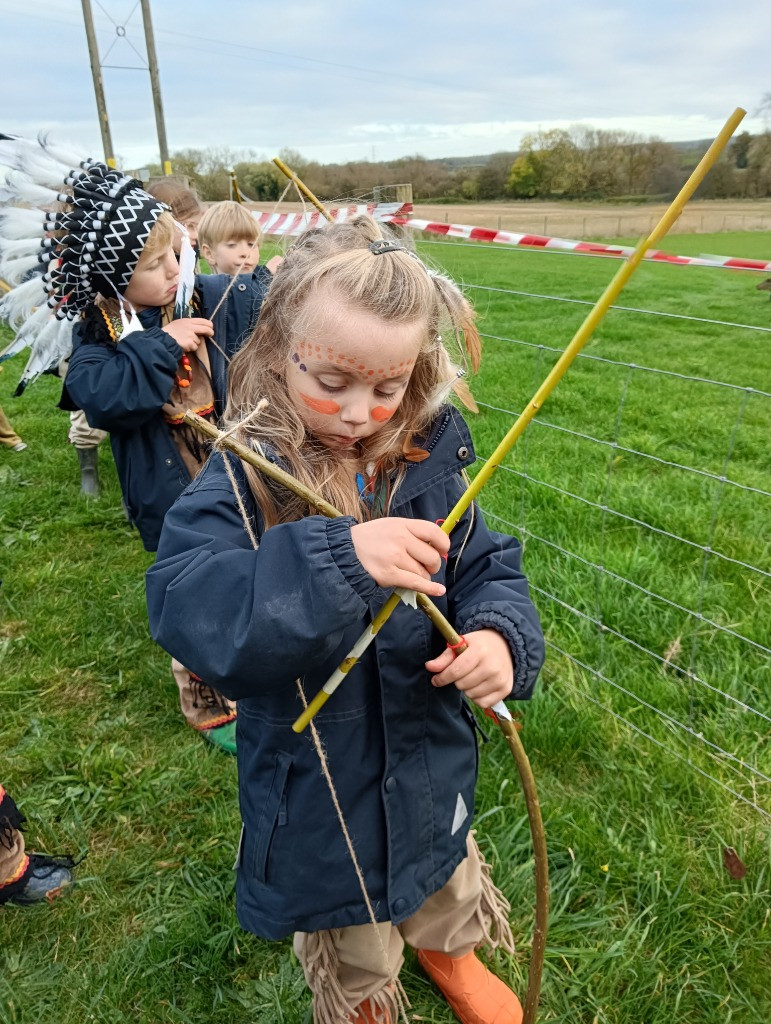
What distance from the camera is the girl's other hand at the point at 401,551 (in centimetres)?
106

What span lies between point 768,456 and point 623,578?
1997 mm

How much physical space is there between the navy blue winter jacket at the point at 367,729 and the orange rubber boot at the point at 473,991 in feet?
1.34

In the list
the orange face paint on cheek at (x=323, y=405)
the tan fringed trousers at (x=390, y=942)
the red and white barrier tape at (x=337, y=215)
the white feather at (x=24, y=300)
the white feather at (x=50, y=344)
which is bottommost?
the tan fringed trousers at (x=390, y=942)

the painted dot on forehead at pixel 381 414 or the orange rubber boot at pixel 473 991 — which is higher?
the painted dot on forehead at pixel 381 414

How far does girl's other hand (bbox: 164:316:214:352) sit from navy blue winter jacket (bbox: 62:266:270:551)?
0.10 feet

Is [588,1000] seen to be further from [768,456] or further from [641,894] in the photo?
[768,456]

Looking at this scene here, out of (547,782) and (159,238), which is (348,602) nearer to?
(547,782)

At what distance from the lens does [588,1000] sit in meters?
1.92

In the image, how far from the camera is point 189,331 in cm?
246

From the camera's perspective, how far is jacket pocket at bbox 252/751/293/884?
4.80 ft

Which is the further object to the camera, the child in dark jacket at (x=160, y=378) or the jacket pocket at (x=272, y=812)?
the child in dark jacket at (x=160, y=378)

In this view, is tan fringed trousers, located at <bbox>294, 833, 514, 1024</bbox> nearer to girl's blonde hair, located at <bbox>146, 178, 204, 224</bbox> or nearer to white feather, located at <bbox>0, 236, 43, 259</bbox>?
white feather, located at <bbox>0, 236, 43, 259</bbox>

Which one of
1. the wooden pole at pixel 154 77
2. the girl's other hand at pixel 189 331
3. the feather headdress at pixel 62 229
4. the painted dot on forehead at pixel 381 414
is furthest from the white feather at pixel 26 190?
the wooden pole at pixel 154 77

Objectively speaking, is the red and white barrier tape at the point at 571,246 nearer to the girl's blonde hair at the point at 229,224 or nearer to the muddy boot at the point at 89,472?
the girl's blonde hair at the point at 229,224
